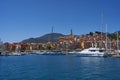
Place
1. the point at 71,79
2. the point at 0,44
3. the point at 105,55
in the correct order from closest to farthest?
1. the point at 71,79
2. the point at 105,55
3. the point at 0,44

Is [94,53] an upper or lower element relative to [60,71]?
upper

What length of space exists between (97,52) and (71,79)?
73.6 metres

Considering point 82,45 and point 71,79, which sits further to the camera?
point 82,45

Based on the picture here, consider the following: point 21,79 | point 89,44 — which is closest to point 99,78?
point 21,79

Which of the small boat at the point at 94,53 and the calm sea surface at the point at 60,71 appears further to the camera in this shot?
the small boat at the point at 94,53

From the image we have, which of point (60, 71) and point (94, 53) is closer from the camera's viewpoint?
point (60, 71)

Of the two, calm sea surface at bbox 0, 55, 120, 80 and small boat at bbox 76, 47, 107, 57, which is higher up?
small boat at bbox 76, 47, 107, 57

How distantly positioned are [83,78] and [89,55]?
7211cm

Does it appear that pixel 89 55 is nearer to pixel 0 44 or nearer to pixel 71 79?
pixel 0 44

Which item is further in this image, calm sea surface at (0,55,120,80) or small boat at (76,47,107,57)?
small boat at (76,47,107,57)

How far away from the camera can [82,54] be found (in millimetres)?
109438

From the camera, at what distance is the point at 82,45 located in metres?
200

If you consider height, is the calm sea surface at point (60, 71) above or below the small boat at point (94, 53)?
below

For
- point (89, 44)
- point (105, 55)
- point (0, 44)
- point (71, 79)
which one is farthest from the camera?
point (89, 44)
